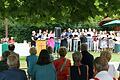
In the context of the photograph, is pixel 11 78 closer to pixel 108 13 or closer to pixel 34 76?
pixel 34 76

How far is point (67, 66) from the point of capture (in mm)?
10305

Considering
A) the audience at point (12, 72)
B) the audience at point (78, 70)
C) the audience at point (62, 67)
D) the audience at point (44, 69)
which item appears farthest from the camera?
the audience at point (62, 67)

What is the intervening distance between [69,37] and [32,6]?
2425 centimetres

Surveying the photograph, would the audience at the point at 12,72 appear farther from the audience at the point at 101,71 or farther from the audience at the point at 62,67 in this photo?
the audience at the point at 62,67

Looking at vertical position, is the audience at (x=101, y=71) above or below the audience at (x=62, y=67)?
above

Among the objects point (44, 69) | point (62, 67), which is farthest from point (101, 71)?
point (62, 67)

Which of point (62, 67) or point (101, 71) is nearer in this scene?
point (101, 71)

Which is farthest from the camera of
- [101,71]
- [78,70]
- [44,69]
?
[78,70]

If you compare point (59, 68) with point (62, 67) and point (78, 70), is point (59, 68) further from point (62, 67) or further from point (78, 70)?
point (78, 70)

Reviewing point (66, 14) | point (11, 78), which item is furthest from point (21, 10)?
point (11, 78)

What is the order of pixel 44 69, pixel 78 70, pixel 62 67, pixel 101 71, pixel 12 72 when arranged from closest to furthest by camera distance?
1. pixel 101 71
2. pixel 12 72
3. pixel 44 69
4. pixel 78 70
5. pixel 62 67

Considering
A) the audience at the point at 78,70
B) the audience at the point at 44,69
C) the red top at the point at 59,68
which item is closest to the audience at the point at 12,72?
the audience at the point at 44,69

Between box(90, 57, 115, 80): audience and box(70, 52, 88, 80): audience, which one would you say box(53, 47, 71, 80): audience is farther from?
box(90, 57, 115, 80): audience

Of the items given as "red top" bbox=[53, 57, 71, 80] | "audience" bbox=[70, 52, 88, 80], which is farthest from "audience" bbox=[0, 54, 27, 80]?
"red top" bbox=[53, 57, 71, 80]
